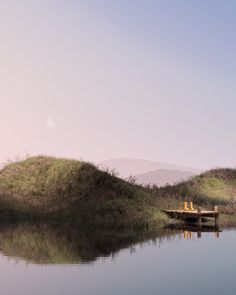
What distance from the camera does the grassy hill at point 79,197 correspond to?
45.7 m

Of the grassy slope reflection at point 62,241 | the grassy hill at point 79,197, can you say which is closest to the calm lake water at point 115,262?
the grassy slope reflection at point 62,241

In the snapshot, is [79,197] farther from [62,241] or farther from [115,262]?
[115,262]

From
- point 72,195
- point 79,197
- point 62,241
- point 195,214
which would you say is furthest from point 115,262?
point 72,195

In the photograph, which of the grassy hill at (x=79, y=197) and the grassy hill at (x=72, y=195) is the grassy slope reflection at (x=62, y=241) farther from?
the grassy hill at (x=72, y=195)

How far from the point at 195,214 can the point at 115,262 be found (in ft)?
63.6

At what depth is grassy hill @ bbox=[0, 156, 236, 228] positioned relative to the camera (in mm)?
45719

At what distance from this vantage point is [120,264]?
81.7 feet

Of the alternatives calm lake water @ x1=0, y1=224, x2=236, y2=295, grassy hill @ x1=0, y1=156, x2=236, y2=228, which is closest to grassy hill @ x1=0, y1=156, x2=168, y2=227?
grassy hill @ x1=0, y1=156, x2=236, y2=228

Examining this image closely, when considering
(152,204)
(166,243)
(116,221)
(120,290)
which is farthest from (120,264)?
(152,204)

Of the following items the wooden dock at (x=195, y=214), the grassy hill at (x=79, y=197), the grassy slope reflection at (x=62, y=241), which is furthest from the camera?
the grassy hill at (x=79, y=197)

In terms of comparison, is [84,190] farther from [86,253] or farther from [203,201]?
[86,253]

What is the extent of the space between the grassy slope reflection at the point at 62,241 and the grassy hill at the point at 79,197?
18.0 feet

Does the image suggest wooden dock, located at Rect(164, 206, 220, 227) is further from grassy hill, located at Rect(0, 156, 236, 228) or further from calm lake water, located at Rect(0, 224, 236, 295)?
calm lake water, located at Rect(0, 224, 236, 295)

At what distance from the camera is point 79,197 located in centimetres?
5103
